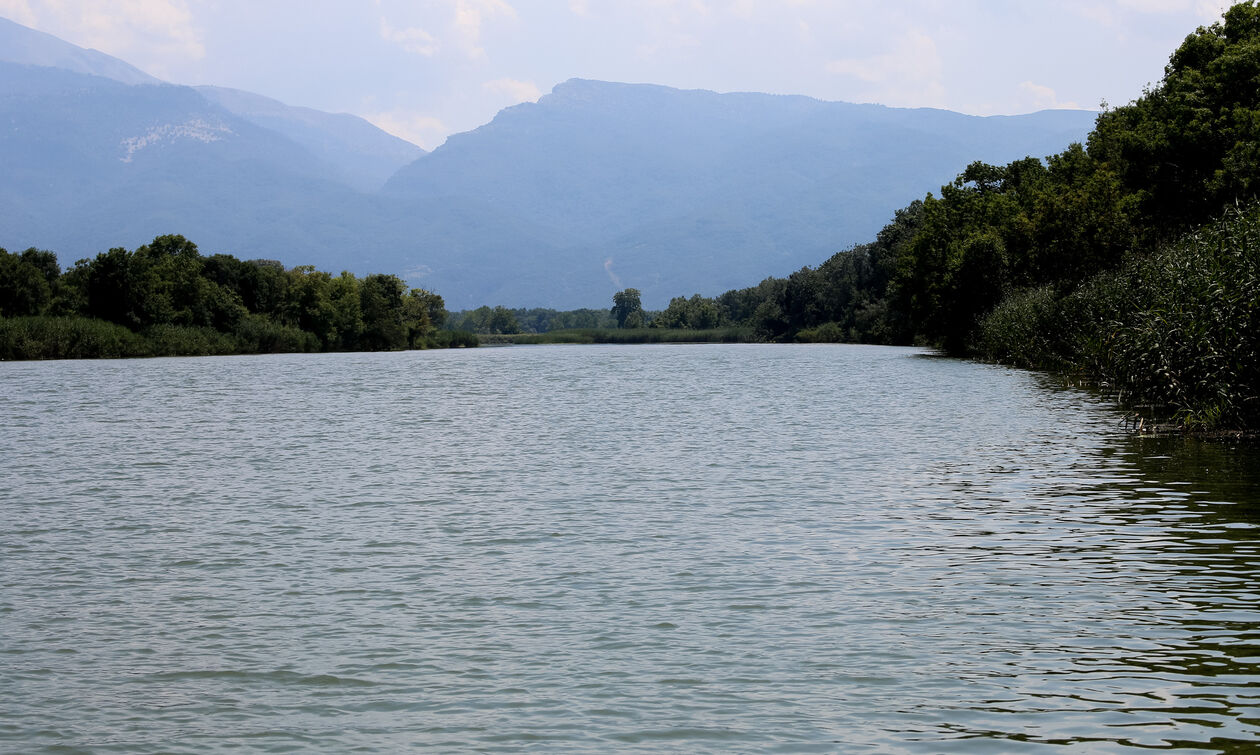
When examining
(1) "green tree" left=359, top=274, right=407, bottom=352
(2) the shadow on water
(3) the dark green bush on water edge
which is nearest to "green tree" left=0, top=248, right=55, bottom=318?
(1) "green tree" left=359, top=274, right=407, bottom=352

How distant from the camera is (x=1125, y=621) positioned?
456 inches

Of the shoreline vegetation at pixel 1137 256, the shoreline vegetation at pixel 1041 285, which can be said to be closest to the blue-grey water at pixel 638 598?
the shoreline vegetation at pixel 1137 256

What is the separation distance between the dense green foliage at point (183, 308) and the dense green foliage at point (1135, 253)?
6902cm

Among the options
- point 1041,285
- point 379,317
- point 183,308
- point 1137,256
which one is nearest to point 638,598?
point 1137,256

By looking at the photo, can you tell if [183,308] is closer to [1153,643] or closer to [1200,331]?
[1200,331]

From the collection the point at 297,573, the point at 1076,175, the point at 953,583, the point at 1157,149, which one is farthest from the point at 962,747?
the point at 1076,175

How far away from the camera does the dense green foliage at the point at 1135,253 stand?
26562 mm

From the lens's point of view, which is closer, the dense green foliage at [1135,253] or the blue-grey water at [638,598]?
the blue-grey water at [638,598]

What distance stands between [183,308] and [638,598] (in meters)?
124

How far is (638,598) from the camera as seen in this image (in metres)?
12.9

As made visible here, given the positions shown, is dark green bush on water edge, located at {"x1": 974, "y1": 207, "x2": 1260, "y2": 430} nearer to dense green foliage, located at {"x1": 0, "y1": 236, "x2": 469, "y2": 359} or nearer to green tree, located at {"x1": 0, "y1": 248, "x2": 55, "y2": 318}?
dense green foliage, located at {"x1": 0, "y1": 236, "x2": 469, "y2": 359}

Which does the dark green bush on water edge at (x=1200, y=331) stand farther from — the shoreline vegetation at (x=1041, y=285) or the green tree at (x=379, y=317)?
the green tree at (x=379, y=317)

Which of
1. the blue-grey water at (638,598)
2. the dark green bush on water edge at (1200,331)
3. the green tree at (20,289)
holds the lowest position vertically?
the blue-grey water at (638,598)

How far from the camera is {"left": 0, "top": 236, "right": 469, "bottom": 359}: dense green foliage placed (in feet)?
345
